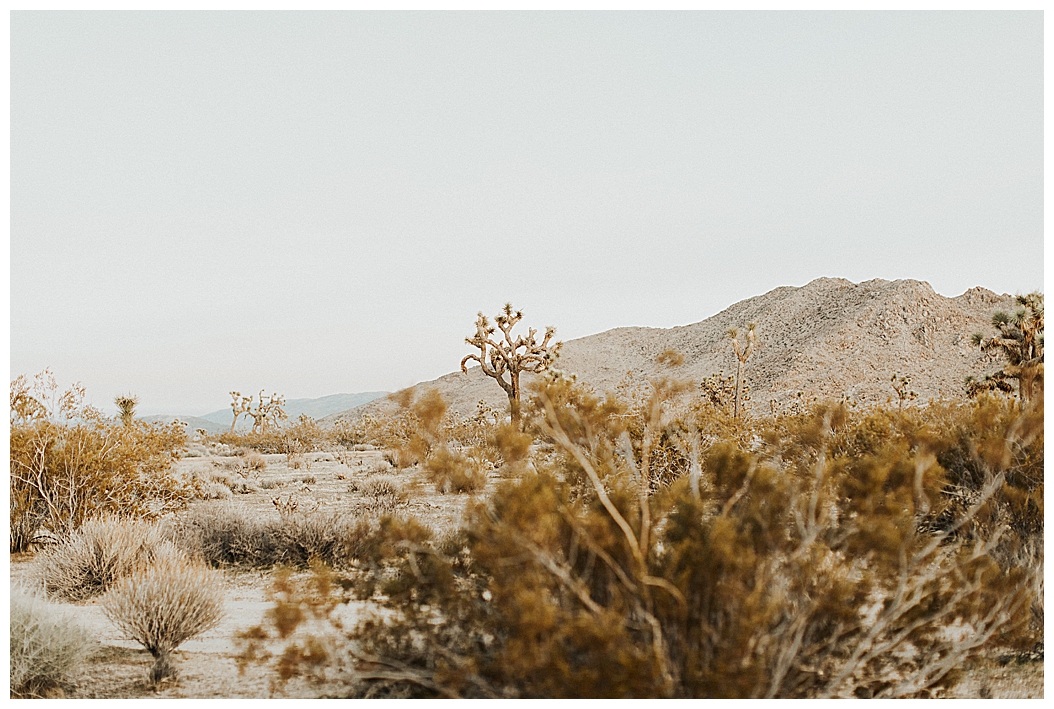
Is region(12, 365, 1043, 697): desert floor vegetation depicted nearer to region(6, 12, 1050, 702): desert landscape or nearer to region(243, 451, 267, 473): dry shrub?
region(6, 12, 1050, 702): desert landscape

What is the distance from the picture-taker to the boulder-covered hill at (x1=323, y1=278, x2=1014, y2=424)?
4953 centimetres

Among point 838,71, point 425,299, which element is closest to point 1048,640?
point 838,71

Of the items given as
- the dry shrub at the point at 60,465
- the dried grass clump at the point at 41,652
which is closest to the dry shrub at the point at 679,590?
the dried grass clump at the point at 41,652

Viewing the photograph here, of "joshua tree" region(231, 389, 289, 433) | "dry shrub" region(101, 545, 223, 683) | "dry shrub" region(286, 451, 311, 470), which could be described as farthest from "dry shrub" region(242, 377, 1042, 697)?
"joshua tree" region(231, 389, 289, 433)

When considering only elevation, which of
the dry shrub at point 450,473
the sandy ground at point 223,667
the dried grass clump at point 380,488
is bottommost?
the sandy ground at point 223,667

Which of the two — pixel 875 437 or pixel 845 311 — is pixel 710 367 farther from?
pixel 875 437

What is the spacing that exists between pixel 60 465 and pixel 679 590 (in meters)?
7.27

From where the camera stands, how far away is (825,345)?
5375cm

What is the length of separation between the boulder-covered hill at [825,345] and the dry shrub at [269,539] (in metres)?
36.5

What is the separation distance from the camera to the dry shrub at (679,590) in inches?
119

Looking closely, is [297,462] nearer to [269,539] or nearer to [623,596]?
[269,539]

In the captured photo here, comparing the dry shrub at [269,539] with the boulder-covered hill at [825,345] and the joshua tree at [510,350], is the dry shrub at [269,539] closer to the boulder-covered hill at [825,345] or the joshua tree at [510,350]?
the joshua tree at [510,350]

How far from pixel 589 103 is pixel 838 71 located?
8.55 ft

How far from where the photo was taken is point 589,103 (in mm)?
8117
